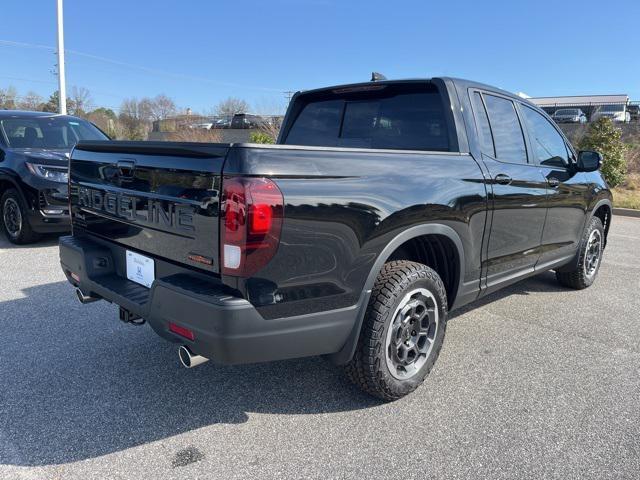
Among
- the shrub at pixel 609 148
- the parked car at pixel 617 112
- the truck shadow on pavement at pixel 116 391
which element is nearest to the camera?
the truck shadow on pavement at pixel 116 391

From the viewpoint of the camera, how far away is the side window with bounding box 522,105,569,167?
405 cm

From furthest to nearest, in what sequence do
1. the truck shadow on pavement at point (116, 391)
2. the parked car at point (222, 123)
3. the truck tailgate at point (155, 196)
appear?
1. the parked car at point (222, 123)
2. the truck shadow on pavement at point (116, 391)
3. the truck tailgate at point (155, 196)

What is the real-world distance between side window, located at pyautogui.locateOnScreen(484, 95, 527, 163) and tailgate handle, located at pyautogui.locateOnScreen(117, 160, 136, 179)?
7.93ft

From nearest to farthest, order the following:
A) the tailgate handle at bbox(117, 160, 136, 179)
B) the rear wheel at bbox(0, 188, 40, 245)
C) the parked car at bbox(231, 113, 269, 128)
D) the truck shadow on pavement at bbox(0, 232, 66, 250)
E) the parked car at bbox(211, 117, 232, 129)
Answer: the tailgate handle at bbox(117, 160, 136, 179) < the rear wheel at bbox(0, 188, 40, 245) < the truck shadow on pavement at bbox(0, 232, 66, 250) < the parked car at bbox(231, 113, 269, 128) < the parked car at bbox(211, 117, 232, 129)

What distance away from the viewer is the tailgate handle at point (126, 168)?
8.44ft

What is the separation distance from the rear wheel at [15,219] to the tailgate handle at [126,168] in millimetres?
4442

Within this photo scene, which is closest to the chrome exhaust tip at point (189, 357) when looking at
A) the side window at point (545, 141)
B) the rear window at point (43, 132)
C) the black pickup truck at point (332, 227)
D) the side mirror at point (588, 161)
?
the black pickup truck at point (332, 227)

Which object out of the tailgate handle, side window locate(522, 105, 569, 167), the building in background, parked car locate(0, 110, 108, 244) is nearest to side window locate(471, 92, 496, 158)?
side window locate(522, 105, 569, 167)

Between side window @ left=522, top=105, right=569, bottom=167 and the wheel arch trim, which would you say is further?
side window @ left=522, top=105, right=569, bottom=167

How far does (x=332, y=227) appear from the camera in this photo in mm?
2262

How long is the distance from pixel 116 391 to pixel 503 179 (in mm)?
2803

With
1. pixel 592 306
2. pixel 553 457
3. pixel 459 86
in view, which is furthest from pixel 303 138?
pixel 592 306

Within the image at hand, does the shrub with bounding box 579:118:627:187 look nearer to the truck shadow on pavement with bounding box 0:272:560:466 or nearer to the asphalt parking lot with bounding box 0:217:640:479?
the asphalt parking lot with bounding box 0:217:640:479

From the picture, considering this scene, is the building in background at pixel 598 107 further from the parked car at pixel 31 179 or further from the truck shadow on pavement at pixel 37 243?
the truck shadow on pavement at pixel 37 243
